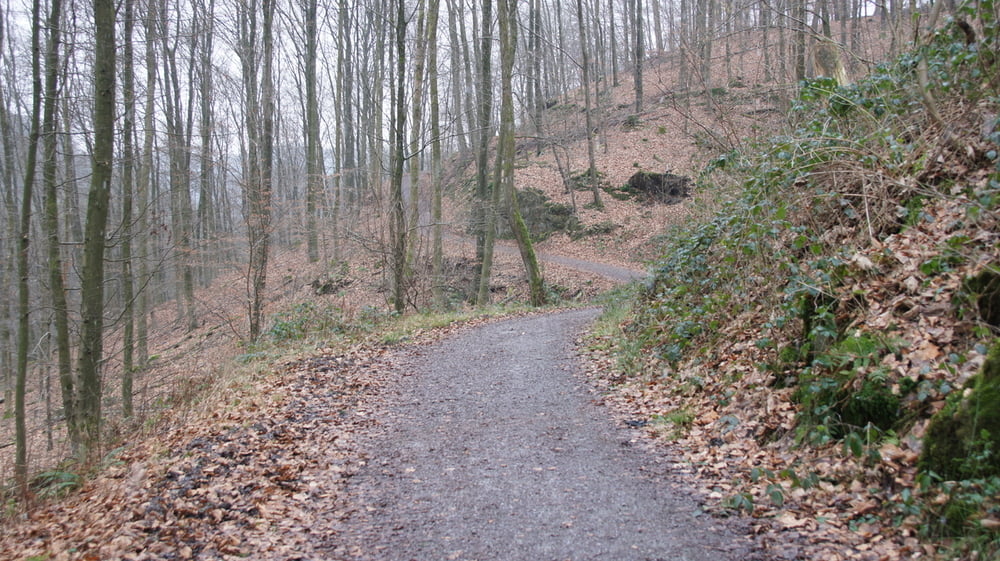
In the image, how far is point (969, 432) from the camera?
3.14 meters

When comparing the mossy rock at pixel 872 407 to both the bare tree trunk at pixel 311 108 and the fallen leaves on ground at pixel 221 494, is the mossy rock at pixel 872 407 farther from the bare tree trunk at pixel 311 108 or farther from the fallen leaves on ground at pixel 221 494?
the bare tree trunk at pixel 311 108

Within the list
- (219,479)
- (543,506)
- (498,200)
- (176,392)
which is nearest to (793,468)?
(543,506)

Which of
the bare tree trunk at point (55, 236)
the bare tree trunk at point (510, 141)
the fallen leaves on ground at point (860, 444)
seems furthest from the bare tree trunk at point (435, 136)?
the fallen leaves on ground at point (860, 444)

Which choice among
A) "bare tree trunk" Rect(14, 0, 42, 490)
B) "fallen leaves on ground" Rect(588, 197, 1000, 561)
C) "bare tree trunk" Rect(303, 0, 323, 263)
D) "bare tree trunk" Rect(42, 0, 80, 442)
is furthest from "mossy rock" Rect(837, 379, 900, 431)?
"bare tree trunk" Rect(303, 0, 323, 263)

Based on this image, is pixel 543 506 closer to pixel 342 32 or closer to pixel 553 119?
pixel 342 32

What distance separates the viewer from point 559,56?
3578cm

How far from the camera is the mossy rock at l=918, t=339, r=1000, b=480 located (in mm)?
3033

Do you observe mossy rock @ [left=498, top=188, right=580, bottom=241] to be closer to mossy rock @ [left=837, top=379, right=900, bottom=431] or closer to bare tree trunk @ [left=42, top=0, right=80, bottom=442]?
bare tree trunk @ [left=42, top=0, right=80, bottom=442]

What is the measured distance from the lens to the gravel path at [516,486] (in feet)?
11.9

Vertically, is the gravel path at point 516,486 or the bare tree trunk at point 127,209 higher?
the bare tree trunk at point 127,209

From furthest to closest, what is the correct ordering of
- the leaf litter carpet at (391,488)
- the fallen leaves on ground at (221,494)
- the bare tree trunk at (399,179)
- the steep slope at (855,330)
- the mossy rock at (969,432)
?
the bare tree trunk at (399,179)
the fallen leaves on ground at (221,494)
the leaf litter carpet at (391,488)
the steep slope at (855,330)
the mossy rock at (969,432)

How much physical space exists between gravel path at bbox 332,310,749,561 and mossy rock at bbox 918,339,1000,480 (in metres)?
1.20

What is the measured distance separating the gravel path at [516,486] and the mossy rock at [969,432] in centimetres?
120

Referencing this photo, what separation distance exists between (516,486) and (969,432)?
2.93 metres
